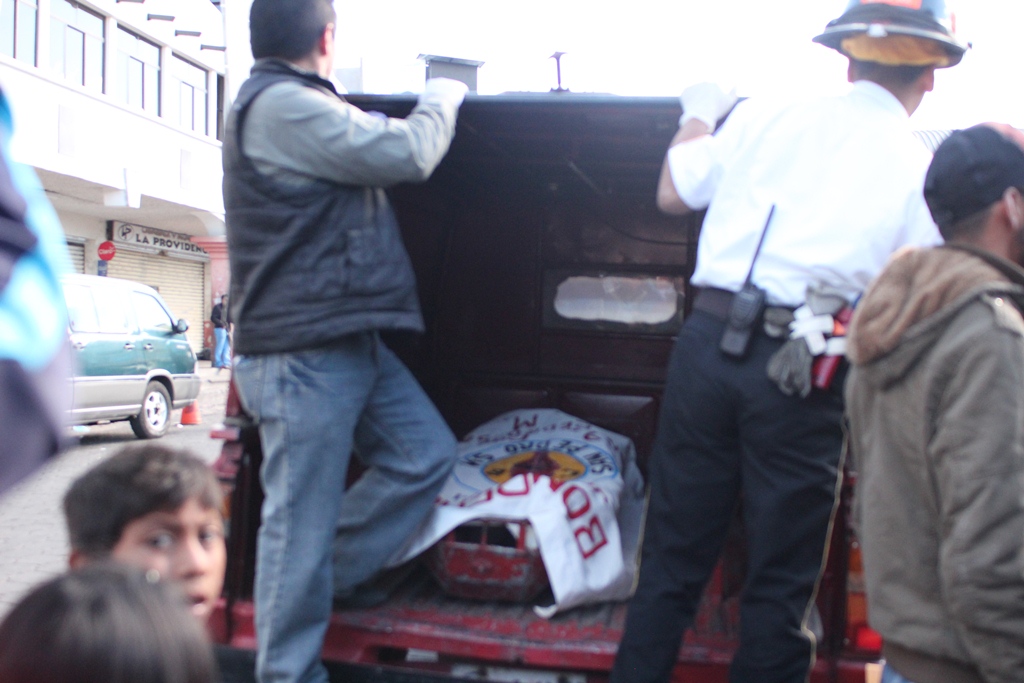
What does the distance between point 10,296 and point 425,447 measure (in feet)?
7.01

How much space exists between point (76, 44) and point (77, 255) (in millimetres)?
4972

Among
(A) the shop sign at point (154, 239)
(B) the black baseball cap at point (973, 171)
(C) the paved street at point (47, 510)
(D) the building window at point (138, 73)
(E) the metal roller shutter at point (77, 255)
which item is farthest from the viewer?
(A) the shop sign at point (154, 239)

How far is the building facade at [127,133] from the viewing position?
19.0 meters

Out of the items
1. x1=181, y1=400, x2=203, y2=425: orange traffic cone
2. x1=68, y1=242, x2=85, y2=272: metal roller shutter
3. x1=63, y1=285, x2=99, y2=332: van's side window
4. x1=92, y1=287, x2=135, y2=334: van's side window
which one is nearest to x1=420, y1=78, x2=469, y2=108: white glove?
x1=63, y1=285, x2=99, y2=332: van's side window

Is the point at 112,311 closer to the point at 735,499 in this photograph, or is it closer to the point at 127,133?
the point at 735,499

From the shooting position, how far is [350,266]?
2.58 m

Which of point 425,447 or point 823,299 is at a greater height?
point 823,299

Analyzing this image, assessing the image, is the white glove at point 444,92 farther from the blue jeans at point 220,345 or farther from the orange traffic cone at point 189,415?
the blue jeans at point 220,345

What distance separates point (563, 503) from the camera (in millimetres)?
3119

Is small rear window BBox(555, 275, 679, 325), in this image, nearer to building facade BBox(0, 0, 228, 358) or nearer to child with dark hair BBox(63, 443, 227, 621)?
child with dark hair BBox(63, 443, 227, 621)

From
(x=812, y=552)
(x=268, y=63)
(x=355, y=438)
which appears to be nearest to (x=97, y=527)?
(x=355, y=438)

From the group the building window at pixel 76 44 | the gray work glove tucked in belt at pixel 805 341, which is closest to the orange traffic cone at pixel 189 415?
the gray work glove tucked in belt at pixel 805 341

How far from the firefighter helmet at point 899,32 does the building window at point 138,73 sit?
23.0 m

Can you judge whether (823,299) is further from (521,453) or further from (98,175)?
(98,175)
